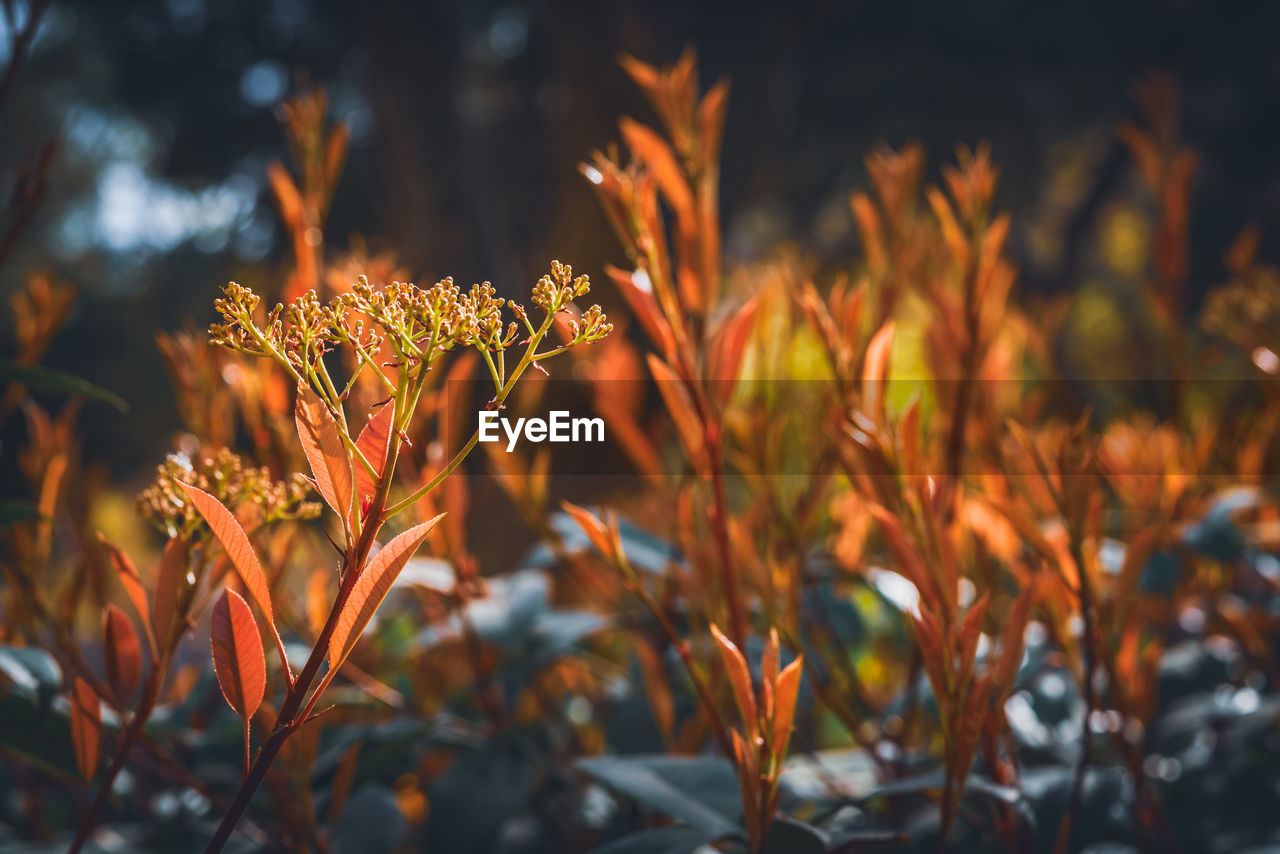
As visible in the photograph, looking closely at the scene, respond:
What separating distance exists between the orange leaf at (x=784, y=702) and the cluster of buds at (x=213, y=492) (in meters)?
0.23

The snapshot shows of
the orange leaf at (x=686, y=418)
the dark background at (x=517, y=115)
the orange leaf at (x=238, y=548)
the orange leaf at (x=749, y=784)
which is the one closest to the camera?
the orange leaf at (x=238, y=548)

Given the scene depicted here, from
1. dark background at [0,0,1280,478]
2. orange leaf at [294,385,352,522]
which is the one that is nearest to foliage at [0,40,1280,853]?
orange leaf at [294,385,352,522]

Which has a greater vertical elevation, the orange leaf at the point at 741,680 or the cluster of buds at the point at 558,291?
the cluster of buds at the point at 558,291

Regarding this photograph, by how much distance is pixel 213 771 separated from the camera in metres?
0.63

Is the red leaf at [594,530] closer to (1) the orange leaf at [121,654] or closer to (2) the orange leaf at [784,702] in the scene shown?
(2) the orange leaf at [784,702]

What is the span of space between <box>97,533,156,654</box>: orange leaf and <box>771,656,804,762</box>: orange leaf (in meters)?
0.31

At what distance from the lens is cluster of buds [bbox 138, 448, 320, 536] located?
1.15 ft

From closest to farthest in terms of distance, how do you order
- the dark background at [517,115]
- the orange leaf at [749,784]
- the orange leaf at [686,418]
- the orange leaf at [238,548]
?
the orange leaf at [238,548]
the orange leaf at [749,784]
the orange leaf at [686,418]
the dark background at [517,115]

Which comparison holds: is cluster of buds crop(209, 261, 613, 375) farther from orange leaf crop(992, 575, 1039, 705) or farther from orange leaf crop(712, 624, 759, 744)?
orange leaf crop(992, 575, 1039, 705)

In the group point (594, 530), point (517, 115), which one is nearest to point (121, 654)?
point (594, 530)

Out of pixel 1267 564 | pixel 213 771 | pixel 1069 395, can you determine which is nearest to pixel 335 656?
pixel 213 771

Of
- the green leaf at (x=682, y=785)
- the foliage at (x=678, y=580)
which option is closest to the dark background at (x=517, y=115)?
the foliage at (x=678, y=580)

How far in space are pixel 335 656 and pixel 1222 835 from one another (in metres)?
0.70

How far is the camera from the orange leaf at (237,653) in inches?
12.0
